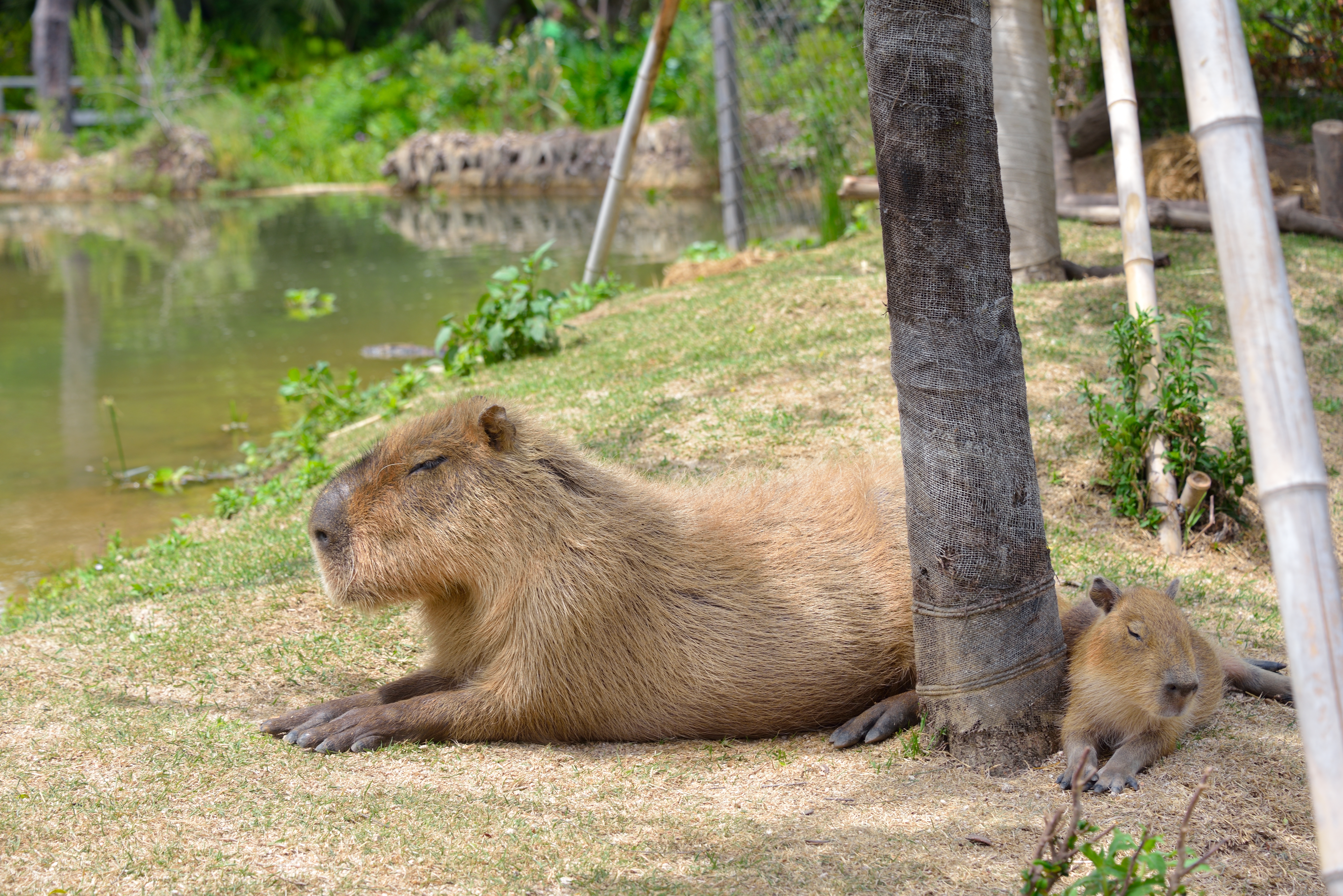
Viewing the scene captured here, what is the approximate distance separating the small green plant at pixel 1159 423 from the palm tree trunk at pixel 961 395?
1573mm

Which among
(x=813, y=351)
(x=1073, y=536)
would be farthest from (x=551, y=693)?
(x=813, y=351)

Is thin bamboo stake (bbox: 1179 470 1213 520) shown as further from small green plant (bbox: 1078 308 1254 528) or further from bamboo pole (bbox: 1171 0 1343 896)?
bamboo pole (bbox: 1171 0 1343 896)

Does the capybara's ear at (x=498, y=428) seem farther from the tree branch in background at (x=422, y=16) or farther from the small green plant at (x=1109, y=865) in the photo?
the tree branch in background at (x=422, y=16)

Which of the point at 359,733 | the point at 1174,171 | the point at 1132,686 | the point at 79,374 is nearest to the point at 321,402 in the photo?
the point at 79,374

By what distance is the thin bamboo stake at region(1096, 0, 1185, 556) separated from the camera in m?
4.14

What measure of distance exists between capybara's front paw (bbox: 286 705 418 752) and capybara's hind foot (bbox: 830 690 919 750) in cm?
113

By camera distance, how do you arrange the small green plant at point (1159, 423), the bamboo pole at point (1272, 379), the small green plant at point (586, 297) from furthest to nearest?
the small green plant at point (586, 297), the small green plant at point (1159, 423), the bamboo pole at point (1272, 379)

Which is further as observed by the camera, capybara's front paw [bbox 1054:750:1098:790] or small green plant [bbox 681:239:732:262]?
small green plant [bbox 681:239:732:262]

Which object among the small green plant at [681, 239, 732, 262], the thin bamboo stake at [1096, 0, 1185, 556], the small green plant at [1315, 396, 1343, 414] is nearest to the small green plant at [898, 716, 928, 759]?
the thin bamboo stake at [1096, 0, 1185, 556]

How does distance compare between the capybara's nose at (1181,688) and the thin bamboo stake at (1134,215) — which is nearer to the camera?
the capybara's nose at (1181,688)

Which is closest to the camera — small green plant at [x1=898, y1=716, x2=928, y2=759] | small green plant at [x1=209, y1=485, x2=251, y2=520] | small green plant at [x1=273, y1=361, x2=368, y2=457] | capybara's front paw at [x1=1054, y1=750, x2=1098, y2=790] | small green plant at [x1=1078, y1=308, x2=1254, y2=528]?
capybara's front paw at [x1=1054, y1=750, x2=1098, y2=790]

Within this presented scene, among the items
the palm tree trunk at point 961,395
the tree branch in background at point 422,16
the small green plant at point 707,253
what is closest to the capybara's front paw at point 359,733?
Result: the palm tree trunk at point 961,395

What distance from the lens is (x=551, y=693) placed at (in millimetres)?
2961

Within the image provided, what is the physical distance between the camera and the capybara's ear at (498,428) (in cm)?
305
